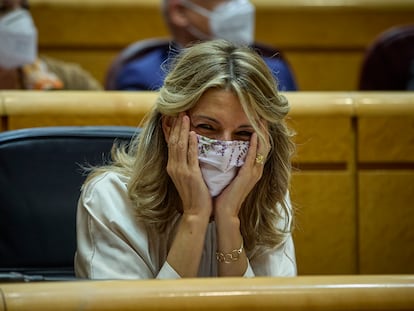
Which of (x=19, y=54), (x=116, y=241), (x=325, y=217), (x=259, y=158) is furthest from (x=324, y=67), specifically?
(x=116, y=241)

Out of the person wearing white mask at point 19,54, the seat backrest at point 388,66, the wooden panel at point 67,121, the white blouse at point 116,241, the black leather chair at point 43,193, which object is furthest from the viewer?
the seat backrest at point 388,66

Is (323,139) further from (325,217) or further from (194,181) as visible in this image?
(194,181)

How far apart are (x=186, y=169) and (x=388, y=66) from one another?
4.55 feet

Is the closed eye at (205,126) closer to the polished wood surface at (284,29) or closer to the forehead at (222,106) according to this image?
the forehead at (222,106)

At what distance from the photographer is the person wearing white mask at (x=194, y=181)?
1.40 m

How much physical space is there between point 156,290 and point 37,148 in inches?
25.0

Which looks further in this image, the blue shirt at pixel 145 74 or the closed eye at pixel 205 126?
the blue shirt at pixel 145 74

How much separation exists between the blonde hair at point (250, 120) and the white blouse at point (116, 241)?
2 centimetres

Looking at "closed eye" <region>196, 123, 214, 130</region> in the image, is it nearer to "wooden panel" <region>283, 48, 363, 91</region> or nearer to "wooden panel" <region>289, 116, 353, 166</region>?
"wooden panel" <region>289, 116, 353, 166</region>

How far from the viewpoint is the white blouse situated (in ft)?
4.55

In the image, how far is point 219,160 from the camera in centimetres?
142

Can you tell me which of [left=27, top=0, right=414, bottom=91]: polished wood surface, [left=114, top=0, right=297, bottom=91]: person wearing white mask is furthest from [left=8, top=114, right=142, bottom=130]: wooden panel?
[left=27, top=0, right=414, bottom=91]: polished wood surface

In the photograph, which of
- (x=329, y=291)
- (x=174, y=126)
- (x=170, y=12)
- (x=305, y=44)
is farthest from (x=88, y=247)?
(x=305, y=44)

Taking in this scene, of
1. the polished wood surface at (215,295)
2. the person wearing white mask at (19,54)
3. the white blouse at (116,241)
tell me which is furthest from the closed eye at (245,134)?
the person wearing white mask at (19,54)
